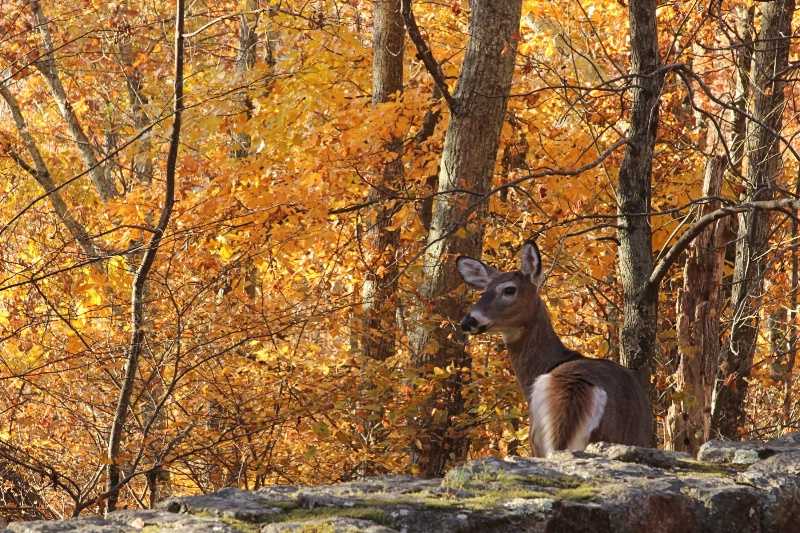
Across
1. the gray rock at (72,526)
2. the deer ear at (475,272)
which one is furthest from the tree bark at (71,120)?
the gray rock at (72,526)

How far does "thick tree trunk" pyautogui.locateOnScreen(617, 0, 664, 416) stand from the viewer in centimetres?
Answer: 664

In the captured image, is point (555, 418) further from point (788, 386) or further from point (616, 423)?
point (788, 386)

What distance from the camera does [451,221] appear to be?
9594mm

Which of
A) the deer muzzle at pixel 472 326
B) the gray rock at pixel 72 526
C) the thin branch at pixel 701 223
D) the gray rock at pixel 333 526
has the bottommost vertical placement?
the gray rock at pixel 333 526

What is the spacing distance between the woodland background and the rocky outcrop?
2.51 m

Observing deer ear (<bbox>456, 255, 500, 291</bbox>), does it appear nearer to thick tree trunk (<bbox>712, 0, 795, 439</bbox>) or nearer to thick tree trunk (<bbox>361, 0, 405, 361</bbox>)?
thick tree trunk (<bbox>361, 0, 405, 361</bbox>)

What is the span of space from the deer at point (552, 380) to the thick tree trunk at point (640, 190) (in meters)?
0.54

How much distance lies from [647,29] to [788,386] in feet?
21.0

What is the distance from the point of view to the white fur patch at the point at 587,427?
540 cm

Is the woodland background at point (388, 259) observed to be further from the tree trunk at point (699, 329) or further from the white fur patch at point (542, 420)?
the white fur patch at point (542, 420)

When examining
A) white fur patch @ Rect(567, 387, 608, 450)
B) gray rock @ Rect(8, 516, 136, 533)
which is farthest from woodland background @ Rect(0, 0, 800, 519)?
gray rock @ Rect(8, 516, 136, 533)

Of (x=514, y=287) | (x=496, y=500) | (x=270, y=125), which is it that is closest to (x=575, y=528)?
(x=496, y=500)

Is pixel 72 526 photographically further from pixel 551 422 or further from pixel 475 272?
pixel 475 272

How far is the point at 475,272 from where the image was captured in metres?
7.68
